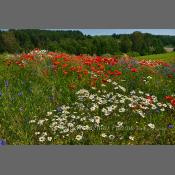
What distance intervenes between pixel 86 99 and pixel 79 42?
1.43m

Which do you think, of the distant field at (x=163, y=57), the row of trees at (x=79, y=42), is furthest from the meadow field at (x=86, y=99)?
the row of trees at (x=79, y=42)

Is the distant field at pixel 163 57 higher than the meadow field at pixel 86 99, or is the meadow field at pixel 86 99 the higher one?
the distant field at pixel 163 57

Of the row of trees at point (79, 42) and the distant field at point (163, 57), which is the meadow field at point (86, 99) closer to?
the distant field at point (163, 57)

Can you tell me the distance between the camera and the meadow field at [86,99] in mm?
8281

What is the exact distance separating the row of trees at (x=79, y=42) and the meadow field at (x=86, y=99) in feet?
0.51

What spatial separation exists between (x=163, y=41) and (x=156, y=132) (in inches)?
86.5

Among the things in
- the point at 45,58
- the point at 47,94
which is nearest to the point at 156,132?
the point at 47,94

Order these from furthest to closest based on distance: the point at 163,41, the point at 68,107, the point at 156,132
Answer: the point at 163,41 → the point at 68,107 → the point at 156,132

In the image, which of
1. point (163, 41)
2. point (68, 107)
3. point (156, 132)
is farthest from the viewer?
point (163, 41)

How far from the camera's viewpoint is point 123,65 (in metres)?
9.91

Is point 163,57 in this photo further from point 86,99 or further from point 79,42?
point 86,99

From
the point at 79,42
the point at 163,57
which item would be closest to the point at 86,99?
the point at 79,42

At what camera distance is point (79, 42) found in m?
9.77

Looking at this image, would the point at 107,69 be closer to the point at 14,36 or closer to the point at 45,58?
the point at 45,58
